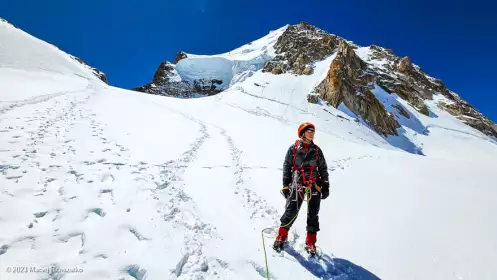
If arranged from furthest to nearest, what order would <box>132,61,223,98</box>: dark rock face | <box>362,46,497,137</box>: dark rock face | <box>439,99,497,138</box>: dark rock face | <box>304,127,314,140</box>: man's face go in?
1. <box>132,61,223,98</box>: dark rock face
2. <box>362,46,497,137</box>: dark rock face
3. <box>439,99,497,138</box>: dark rock face
4. <box>304,127,314,140</box>: man's face

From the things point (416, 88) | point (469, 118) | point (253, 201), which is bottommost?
point (253, 201)

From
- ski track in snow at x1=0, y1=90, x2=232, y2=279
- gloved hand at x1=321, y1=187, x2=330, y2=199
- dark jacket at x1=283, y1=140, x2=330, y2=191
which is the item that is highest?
dark jacket at x1=283, y1=140, x2=330, y2=191

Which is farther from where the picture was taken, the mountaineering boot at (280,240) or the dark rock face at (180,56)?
the dark rock face at (180,56)

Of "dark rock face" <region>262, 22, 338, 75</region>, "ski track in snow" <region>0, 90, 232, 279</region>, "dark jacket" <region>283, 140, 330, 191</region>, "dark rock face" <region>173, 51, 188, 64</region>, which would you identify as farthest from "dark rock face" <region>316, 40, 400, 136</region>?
"dark rock face" <region>173, 51, 188, 64</region>

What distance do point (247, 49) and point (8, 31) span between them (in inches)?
2847

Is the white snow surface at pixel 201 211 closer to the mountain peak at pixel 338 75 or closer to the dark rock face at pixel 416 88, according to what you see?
the mountain peak at pixel 338 75

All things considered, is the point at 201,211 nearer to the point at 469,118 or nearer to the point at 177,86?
the point at 469,118

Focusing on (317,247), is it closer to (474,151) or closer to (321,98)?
(321,98)

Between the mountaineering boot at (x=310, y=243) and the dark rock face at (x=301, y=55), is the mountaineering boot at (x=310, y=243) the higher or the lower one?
the lower one

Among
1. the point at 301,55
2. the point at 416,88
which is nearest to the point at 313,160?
the point at 301,55

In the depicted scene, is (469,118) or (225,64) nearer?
(469,118)

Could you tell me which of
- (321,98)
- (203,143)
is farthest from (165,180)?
(321,98)

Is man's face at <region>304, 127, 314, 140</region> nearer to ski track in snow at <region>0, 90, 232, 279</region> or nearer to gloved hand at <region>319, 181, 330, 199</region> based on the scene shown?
gloved hand at <region>319, 181, 330, 199</region>

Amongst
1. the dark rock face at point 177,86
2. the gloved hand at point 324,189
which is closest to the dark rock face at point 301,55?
the dark rock face at point 177,86
